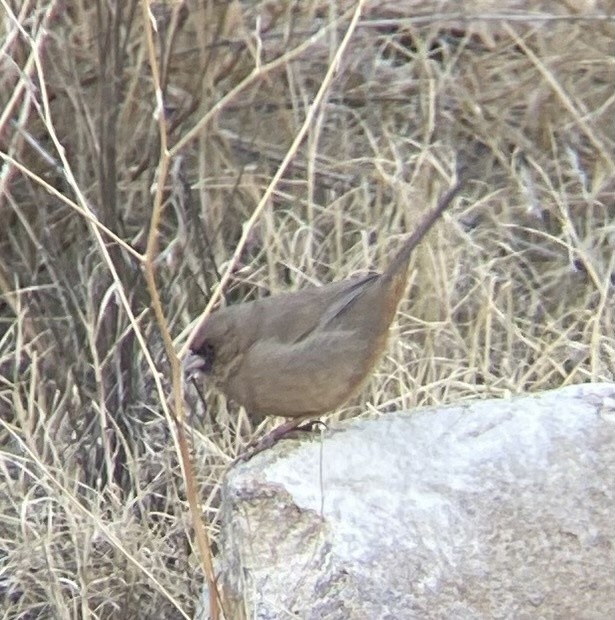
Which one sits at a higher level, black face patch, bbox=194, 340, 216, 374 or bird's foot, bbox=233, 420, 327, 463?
black face patch, bbox=194, 340, 216, 374

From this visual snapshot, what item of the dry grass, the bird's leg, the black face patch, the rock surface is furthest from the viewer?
the dry grass

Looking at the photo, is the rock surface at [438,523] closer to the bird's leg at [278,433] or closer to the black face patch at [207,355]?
the bird's leg at [278,433]

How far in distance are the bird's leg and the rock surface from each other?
→ 0.09 m

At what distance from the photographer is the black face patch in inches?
109

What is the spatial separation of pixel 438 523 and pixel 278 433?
46 centimetres

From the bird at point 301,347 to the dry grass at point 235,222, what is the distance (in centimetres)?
36

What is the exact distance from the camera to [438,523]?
235 centimetres

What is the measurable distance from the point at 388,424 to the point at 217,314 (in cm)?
47

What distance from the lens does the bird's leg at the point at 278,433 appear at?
2.62 metres

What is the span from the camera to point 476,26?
4.14 metres

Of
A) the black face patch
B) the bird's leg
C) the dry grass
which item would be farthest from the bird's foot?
the dry grass

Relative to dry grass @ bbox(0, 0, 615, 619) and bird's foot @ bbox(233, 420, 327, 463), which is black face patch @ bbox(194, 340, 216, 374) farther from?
dry grass @ bbox(0, 0, 615, 619)

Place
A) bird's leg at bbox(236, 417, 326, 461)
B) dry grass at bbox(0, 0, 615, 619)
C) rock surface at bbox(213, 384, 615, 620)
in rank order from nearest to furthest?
1. rock surface at bbox(213, 384, 615, 620)
2. bird's leg at bbox(236, 417, 326, 461)
3. dry grass at bbox(0, 0, 615, 619)

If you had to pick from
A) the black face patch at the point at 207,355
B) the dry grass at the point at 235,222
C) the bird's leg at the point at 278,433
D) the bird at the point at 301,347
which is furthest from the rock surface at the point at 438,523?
the dry grass at the point at 235,222
